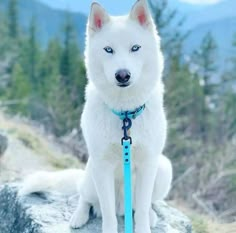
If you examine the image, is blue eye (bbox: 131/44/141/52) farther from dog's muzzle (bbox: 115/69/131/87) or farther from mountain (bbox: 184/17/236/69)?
mountain (bbox: 184/17/236/69)

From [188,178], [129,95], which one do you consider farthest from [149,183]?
[188,178]

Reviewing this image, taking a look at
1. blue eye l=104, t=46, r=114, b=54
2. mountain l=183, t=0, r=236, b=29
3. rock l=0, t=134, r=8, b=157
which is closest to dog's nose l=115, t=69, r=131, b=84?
blue eye l=104, t=46, r=114, b=54

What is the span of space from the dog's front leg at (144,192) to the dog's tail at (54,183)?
27.9 inches

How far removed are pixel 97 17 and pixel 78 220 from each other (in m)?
1.34

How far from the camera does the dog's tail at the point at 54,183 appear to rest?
3762mm

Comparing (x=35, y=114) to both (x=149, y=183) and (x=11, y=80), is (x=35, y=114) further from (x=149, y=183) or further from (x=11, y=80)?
(x=149, y=183)

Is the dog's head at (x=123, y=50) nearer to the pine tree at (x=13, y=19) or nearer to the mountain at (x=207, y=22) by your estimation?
the mountain at (x=207, y=22)

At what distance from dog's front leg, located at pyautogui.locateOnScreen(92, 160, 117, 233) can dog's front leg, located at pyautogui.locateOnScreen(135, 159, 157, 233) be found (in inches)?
5.9

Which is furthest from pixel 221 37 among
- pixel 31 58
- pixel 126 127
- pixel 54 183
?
→ pixel 126 127

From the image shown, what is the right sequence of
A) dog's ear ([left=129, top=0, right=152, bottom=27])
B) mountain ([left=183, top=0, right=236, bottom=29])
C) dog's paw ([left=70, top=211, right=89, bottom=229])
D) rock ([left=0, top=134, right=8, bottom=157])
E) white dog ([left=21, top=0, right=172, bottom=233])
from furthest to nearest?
mountain ([left=183, top=0, right=236, bottom=29]), rock ([left=0, top=134, right=8, bottom=157]), dog's paw ([left=70, top=211, right=89, bottom=229]), dog's ear ([left=129, top=0, right=152, bottom=27]), white dog ([left=21, top=0, right=172, bottom=233])

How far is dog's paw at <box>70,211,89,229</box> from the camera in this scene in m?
3.38

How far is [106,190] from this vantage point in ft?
10.0

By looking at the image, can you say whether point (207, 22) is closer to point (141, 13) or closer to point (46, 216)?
point (46, 216)

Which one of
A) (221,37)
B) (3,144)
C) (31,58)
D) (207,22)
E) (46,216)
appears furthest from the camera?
(207,22)
